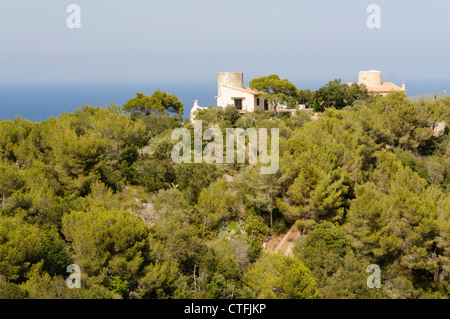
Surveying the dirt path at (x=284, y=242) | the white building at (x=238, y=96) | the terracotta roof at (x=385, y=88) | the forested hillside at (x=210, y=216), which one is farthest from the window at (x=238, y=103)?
the dirt path at (x=284, y=242)

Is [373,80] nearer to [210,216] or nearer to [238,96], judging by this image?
[238,96]

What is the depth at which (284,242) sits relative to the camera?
74.1ft

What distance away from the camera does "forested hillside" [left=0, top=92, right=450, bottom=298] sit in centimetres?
1675

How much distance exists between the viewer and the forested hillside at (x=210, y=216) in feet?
55.0

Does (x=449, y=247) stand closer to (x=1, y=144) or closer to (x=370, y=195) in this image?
(x=370, y=195)

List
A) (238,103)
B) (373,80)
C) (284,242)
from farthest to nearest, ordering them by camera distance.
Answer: (373,80) < (238,103) < (284,242)

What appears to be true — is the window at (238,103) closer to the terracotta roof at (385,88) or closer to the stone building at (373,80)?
the terracotta roof at (385,88)

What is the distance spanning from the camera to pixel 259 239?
22.5 m

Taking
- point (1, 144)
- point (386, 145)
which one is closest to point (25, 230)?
point (1, 144)

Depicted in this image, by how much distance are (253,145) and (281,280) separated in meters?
14.2

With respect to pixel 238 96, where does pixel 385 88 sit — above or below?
above

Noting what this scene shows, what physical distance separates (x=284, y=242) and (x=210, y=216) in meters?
4.20

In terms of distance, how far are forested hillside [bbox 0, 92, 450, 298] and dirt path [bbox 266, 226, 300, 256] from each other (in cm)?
39

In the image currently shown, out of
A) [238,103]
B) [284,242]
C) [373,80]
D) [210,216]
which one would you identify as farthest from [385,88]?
[210,216]
